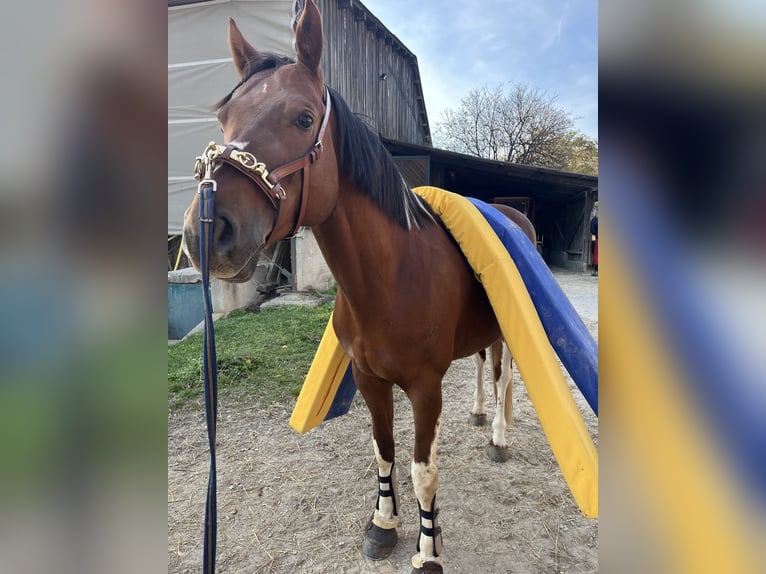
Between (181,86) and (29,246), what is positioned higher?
(181,86)

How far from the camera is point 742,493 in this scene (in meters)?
0.34

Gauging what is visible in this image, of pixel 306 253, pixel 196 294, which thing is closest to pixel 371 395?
pixel 196 294

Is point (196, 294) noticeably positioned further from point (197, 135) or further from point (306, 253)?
point (197, 135)

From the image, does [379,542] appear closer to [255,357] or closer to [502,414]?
[502,414]

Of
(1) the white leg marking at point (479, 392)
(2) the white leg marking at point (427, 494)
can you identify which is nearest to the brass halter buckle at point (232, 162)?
(2) the white leg marking at point (427, 494)

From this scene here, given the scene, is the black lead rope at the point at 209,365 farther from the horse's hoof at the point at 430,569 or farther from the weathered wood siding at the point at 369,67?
the weathered wood siding at the point at 369,67

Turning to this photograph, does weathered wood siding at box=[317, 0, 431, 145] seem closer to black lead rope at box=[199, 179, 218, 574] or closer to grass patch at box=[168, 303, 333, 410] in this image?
grass patch at box=[168, 303, 333, 410]

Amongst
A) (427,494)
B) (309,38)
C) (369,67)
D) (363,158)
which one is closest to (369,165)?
(363,158)

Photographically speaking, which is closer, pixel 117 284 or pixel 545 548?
pixel 117 284

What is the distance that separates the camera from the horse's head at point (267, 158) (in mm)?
1011

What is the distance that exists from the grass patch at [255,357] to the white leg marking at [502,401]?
1.94m

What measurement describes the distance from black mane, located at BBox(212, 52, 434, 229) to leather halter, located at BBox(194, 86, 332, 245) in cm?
11

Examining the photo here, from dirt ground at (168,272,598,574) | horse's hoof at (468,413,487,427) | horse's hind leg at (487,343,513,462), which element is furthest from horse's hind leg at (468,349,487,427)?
horse's hind leg at (487,343,513,462)

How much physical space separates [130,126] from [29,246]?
0.61 feet
